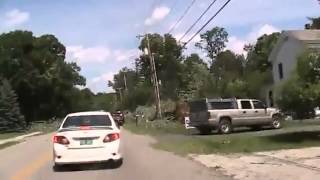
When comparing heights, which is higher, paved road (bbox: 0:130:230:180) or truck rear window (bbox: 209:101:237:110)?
truck rear window (bbox: 209:101:237:110)

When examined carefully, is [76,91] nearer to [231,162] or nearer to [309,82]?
[309,82]

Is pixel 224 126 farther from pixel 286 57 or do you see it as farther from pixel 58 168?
pixel 286 57

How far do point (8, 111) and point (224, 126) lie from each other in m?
49.9

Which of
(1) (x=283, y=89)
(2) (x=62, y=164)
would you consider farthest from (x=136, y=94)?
(2) (x=62, y=164)

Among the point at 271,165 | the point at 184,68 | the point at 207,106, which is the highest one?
the point at 184,68

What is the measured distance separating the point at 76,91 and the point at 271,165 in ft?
316

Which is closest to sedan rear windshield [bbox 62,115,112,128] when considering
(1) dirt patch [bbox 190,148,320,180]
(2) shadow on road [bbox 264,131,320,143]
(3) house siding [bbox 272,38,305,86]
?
(1) dirt patch [bbox 190,148,320,180]

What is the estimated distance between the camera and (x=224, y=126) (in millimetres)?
33500

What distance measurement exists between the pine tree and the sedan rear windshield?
60.6m

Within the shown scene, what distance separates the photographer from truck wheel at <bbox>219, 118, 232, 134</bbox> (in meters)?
33.4

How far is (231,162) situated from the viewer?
17.1m

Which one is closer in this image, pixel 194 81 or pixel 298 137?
pixel 298 137

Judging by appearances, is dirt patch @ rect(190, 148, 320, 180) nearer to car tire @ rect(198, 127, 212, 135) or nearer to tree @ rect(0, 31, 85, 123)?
car tire @ rect(198, 127, 212, 135)

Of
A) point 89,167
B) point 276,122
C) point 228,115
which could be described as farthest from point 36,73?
point 89,167
